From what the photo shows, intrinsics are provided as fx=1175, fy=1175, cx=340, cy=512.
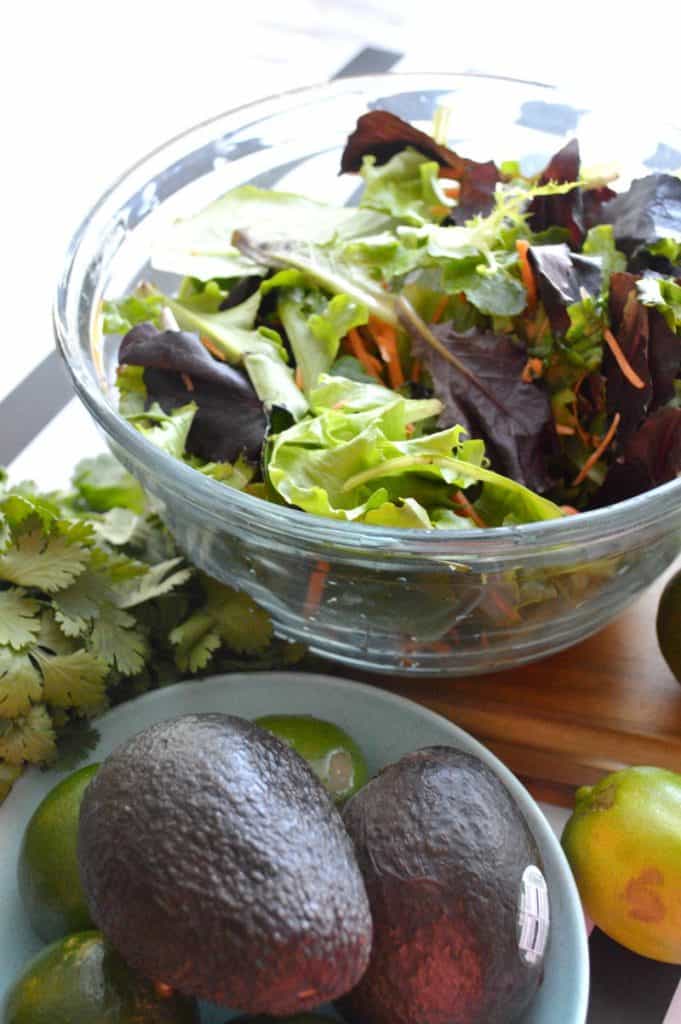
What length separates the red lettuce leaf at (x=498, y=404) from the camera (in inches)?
32.1

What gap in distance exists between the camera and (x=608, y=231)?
897mm

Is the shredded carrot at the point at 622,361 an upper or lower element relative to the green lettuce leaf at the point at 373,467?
upper

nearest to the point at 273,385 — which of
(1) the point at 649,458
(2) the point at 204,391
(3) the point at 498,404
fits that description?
(2) the point at 204,391

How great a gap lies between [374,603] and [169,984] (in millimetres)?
277

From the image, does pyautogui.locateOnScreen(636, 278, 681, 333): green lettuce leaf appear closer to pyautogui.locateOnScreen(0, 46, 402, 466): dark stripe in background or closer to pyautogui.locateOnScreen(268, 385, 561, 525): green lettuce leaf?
pyautogui.locateOnScreen(268, 385, 561, 525): green lettuce leaf

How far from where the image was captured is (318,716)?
31.7 inches

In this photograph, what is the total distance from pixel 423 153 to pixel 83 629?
0.50m

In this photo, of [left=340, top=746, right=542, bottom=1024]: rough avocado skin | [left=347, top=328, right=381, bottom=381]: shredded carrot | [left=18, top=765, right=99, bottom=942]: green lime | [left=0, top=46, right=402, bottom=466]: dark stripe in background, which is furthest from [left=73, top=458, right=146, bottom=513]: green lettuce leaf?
[left=340, top=746, right=542, bottom=1024]: rough avocado skin

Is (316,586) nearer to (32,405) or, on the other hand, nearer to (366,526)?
(366,526)

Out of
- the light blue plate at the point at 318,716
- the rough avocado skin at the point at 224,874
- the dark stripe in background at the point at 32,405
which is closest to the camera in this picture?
the rough avocado skin at the point at 224,874

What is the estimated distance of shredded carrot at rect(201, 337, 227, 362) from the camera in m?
0.89

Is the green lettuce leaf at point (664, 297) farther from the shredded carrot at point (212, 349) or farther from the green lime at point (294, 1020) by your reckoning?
the green lime at point (294, 1020)

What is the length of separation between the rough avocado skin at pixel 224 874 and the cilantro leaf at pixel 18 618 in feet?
0.57

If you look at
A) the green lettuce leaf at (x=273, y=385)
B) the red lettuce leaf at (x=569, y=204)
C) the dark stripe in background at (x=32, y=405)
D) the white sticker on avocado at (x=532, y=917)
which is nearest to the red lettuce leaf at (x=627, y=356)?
Result: the red lettuce leaf at (x=569, y=204)
